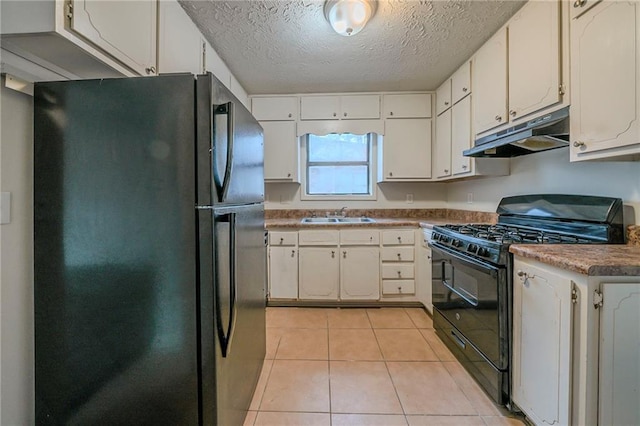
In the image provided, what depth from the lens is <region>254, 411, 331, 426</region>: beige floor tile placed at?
1.44m

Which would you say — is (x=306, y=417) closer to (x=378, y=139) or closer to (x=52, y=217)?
(x=52, y=217)

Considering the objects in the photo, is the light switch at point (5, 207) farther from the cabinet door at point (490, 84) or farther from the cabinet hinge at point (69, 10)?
the cabinet door at point (490, 84)

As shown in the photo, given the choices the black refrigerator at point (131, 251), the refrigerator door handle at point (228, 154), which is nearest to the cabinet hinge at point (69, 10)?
the black refrigerator at point (131, 251)

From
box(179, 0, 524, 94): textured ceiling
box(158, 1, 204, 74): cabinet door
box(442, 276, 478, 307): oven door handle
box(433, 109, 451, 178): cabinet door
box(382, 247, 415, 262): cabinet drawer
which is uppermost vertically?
box(179, 0, 524, 94): textured ceiling

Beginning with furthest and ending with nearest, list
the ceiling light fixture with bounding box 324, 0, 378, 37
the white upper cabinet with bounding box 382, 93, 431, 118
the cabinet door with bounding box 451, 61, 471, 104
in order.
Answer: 1. the white upper cabinet with bounding box 382, 93, 431, 118
2. the cabinet door with bounding box 451, 61, 471, 104
3. the ceiling light fixture with bounding box 324, 0, 378, 37

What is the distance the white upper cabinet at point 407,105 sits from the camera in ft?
10.6

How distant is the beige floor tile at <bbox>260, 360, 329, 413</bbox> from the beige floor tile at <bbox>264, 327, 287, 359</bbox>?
0.11 metres

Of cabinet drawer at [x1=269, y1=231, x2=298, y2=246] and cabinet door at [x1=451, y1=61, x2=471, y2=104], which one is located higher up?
cabinet door at [x1=451, y1=61, x2=471, y2=104]

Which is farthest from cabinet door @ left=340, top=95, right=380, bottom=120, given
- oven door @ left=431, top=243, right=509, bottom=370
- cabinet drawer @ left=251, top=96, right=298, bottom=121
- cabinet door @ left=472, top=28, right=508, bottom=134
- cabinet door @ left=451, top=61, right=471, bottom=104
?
oven door @ left=431, top=243, right=509, bottom=370

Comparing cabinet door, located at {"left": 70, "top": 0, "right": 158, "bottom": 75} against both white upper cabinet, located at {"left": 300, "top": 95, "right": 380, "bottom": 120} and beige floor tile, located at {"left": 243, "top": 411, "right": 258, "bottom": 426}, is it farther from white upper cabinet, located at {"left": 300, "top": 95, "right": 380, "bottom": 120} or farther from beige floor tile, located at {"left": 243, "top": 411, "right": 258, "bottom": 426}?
white upper cabinet, located at {"left": 300, "top": 95, "right": 380, "bottom": 120}

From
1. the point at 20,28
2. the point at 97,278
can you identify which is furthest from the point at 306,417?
the point at 20,28

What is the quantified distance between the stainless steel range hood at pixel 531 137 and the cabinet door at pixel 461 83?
546 millimetres

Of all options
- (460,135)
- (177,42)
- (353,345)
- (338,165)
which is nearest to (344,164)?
(338,165)

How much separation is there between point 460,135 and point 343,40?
4.36 feet
